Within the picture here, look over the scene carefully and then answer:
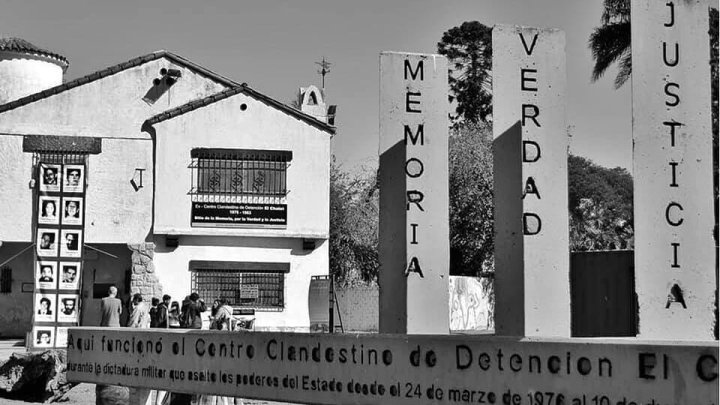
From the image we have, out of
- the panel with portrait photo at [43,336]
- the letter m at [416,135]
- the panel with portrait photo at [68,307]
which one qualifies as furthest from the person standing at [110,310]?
the letter m at [416,135]

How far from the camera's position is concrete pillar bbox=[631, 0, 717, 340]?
7.47 metres

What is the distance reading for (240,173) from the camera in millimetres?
30078

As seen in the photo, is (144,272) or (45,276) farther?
(144,272)

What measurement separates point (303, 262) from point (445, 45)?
25.4 m

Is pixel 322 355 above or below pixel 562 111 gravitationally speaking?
below

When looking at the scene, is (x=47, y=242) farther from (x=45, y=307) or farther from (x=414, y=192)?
(x=414, y=192)

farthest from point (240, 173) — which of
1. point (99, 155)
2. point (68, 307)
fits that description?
point (68, 307)

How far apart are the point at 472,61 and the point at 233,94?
24.7m

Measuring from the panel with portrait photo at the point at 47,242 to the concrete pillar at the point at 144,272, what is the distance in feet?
14.0

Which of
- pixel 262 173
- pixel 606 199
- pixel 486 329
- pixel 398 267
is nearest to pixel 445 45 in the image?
pixel 606 199

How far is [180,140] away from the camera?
30.0 m

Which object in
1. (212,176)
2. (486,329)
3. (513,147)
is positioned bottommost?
(486,329)

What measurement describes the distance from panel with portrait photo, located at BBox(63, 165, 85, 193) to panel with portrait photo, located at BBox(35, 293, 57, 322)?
314cm

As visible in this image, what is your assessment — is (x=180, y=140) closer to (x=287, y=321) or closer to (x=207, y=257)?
(x=207, y=257)
